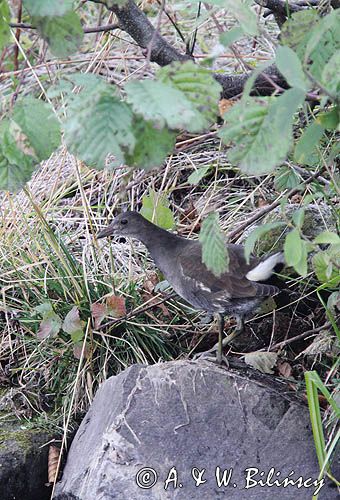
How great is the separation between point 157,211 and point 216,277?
842 mm

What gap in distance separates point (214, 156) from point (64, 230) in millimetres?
897

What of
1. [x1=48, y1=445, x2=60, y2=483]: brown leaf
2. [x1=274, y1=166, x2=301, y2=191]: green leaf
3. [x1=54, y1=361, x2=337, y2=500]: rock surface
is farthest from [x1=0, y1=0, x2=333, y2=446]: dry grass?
[x1=54, y1=361, x2=337, y2=500]: rock surface

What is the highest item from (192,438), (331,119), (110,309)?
(331,119)

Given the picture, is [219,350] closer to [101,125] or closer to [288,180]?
[288,180]

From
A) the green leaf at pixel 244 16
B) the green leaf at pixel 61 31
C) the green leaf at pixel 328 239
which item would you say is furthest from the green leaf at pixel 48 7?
the green leaf at pixel 328 239

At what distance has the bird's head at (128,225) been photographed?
12.8ft

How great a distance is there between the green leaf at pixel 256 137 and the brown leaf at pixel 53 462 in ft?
6.52

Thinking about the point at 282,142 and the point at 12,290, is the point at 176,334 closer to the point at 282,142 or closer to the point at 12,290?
the point at 12,290

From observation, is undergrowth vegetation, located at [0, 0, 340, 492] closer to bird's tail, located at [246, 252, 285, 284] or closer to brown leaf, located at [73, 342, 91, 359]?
brown leaf, located at [73, 342, 91, 359]

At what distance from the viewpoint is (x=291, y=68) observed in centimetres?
161

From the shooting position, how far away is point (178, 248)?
373 cm

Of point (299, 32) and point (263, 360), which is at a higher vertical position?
point (299, 32)

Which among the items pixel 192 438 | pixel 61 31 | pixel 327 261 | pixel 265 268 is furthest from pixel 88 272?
pixel 61 31

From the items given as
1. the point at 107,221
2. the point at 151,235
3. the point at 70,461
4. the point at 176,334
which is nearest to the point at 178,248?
the point at 151,235
